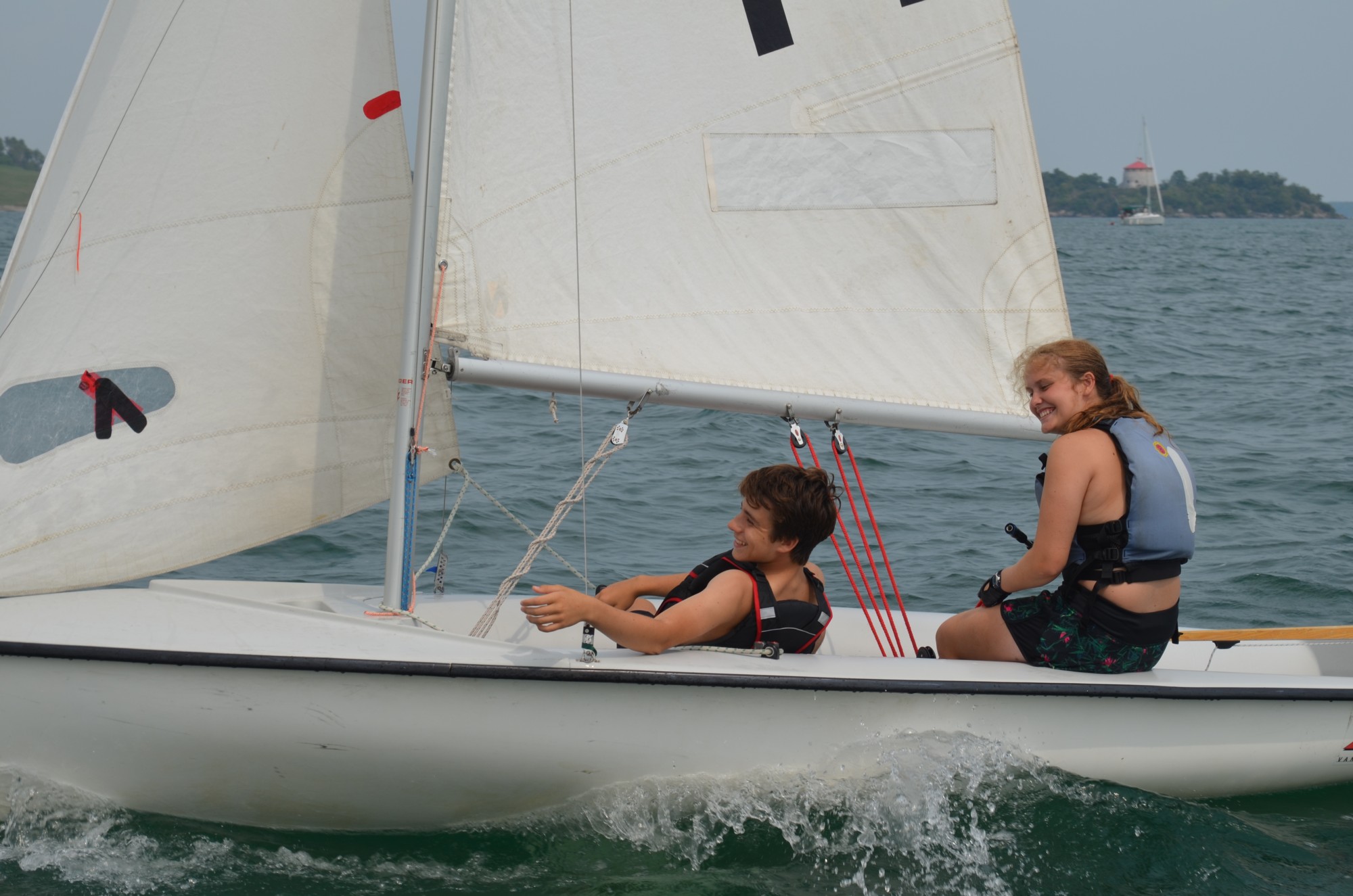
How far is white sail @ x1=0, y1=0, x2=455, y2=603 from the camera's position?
10.6ft

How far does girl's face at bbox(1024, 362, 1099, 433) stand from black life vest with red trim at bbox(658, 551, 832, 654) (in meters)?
0.72

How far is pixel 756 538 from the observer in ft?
10.3

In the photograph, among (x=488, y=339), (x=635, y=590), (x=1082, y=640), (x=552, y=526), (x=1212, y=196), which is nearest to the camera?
(x=1082, y=640)

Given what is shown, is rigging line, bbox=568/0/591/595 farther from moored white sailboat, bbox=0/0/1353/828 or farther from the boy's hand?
the boy's hand

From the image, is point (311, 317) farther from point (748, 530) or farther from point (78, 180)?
point (748, 530)

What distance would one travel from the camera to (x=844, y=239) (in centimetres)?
351

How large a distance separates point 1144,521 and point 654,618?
114cm

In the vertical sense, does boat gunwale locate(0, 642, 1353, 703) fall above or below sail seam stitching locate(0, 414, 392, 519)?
below

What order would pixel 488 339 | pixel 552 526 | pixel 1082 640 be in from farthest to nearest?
pixel 552 526, pixel 488 339, pixel 1082 640

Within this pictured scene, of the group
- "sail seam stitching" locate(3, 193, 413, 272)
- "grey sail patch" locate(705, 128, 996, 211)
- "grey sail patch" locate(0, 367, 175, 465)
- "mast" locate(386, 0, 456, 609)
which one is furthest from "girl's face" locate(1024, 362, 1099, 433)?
"grey sail patch" locate(0, 367, 175, 465)

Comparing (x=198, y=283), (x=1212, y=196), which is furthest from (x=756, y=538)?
(x=1212, y=196)

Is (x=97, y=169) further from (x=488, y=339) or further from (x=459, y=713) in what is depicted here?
(x=459, y=713)

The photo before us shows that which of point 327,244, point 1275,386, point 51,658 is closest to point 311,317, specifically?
point 327,244

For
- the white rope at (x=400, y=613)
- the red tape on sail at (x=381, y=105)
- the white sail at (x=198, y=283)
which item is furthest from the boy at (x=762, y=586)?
the red tape on sail at (x=381, y=105)
